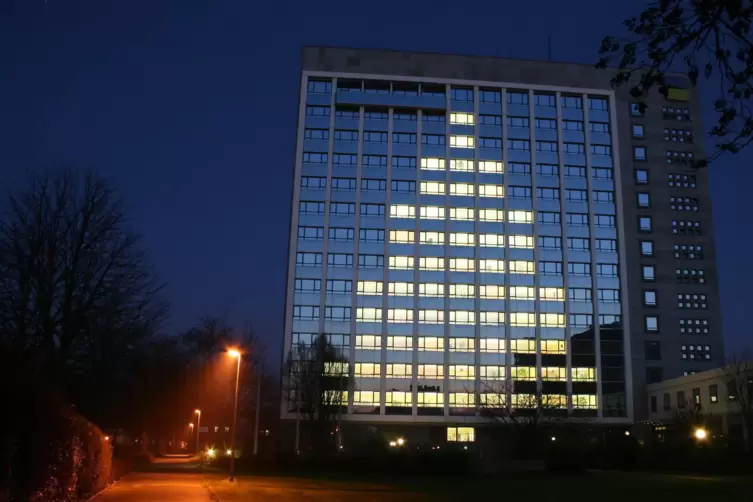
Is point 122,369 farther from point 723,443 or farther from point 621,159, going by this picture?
point 621,159

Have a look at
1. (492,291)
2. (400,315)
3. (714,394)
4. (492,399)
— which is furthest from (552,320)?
(714,394)

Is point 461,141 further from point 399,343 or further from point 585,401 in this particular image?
point 585,401

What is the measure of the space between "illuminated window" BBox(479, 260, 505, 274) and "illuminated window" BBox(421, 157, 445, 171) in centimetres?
1470

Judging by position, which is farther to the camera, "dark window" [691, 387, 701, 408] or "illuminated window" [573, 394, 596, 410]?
"illuminated window" [573, 394, 596, 410]

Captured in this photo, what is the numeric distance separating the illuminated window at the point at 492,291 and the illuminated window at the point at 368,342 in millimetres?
15765

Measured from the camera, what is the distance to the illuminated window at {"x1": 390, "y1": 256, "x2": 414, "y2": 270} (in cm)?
10169

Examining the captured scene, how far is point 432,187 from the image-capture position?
105m

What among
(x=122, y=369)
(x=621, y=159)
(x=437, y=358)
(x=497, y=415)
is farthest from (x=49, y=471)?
(x=621, y=159)

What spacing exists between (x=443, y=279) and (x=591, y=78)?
38.2 m

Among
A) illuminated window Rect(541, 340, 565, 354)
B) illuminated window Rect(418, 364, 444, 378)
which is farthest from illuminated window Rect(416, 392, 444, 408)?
illuminated window Rect(541, 340, 565, 354)

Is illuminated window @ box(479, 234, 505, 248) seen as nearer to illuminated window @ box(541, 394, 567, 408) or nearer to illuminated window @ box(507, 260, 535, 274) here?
illuminated window @ box(507, 260, 535, 274)

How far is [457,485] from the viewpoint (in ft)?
147

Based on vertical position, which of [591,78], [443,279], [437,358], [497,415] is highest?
[591,78]

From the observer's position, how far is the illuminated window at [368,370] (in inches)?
3856
